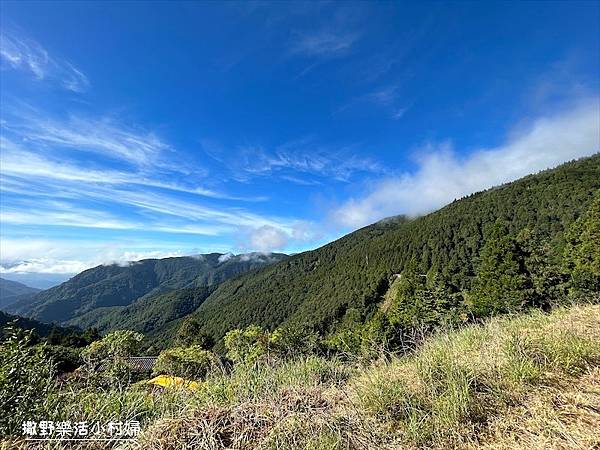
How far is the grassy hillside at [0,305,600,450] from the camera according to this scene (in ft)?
7.95

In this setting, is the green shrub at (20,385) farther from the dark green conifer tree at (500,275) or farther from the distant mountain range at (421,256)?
the distant mountain range at (421,256)

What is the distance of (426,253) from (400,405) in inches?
4377

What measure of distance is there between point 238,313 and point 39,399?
139619mm

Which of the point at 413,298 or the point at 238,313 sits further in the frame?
the point at 238,313

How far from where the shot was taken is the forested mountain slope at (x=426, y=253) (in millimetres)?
91500

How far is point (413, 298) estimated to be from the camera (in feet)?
115

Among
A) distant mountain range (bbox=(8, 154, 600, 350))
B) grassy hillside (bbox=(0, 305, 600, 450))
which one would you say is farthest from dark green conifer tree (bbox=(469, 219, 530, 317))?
distant mountain range (bbox=(8, 154, 600, 350))

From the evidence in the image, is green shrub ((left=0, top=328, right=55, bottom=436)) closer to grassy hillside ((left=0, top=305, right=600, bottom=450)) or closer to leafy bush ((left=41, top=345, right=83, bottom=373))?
grassy hillside ((left=0, top=305, right=600, bottom=450))

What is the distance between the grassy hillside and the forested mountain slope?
268 ft

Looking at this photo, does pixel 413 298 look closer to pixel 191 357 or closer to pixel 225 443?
pixel 191 357

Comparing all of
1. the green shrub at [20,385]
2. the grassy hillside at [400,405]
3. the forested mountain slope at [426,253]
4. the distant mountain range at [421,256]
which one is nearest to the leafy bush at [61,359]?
the green shrub at [20,385]

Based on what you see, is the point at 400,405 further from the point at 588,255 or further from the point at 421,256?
the point at 421,256

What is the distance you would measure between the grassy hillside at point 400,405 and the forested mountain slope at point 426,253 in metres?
81.8

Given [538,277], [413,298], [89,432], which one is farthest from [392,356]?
[413,298]
